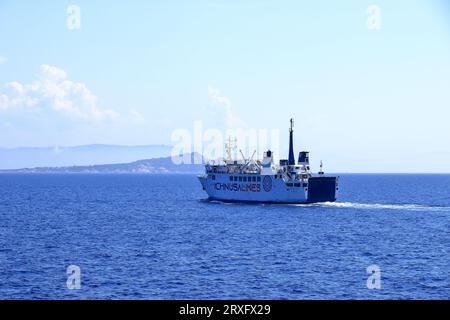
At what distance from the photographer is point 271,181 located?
113 metres

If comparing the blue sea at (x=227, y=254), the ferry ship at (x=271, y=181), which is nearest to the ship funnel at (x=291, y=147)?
the ferry ship at (x=271, y=181)

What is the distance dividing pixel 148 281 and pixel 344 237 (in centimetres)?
3422

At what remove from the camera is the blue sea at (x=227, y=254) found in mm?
42250

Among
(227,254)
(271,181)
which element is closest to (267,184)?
(271,181)

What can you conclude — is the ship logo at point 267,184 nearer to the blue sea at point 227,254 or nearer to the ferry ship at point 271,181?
the ferry ship at point 271,181

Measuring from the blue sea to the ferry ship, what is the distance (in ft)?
30.7

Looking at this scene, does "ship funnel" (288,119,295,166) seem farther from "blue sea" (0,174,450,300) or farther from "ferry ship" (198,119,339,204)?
"blue sea" (0,174,450,300)

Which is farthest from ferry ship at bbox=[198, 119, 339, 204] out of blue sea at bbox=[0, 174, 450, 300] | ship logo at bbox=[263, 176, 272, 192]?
blue sea at bbox=[0, 174, 450, 300]

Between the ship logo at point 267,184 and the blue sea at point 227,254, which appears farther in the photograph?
the ship logo at point 267,184

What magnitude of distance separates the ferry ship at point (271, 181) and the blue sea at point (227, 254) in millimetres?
9366
